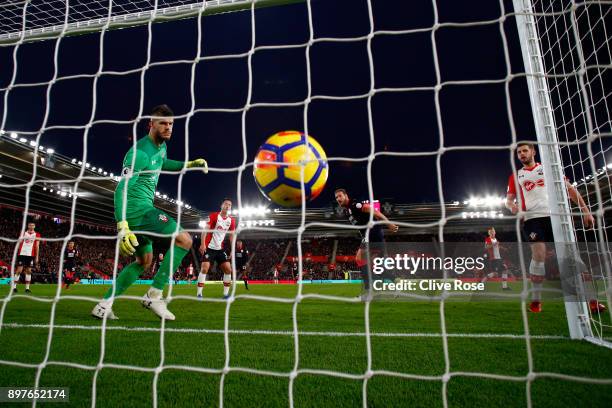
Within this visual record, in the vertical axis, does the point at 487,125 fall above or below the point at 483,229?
above

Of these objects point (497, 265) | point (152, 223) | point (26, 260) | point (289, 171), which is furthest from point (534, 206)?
point (26, 260)

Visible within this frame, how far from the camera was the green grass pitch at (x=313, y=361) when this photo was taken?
1822 mm

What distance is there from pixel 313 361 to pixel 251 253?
108 ft

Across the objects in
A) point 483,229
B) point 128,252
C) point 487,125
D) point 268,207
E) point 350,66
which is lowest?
point 128,252

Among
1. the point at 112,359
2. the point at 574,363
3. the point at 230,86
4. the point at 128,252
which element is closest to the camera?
the point at 574,363

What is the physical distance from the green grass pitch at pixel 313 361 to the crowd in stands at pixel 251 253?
22770 millimetres

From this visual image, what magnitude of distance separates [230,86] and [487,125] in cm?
1728

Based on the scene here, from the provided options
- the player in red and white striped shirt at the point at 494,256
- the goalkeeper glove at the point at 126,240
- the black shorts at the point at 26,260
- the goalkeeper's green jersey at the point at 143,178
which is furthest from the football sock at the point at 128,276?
the player in red and white striped shirt at the point at 494,256

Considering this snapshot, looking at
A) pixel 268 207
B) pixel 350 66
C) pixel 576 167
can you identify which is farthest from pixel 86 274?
pixel 576 167

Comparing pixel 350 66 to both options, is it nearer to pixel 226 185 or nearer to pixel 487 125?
pixel 487 125

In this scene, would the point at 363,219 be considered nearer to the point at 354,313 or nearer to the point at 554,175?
the point at 354,313

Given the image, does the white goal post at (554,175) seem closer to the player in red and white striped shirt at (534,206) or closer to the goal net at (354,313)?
the goal net at (354,313)

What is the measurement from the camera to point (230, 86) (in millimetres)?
24562

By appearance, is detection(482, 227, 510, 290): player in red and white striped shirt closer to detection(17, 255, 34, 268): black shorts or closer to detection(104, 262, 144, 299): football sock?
detection(104, 262, 144, 299): football sock
